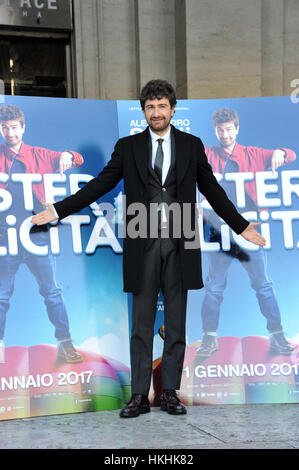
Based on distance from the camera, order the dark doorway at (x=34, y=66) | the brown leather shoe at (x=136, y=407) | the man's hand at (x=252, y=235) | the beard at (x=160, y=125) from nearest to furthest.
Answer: the brown leather shoe at (x=136, y=407) → the beard at (x=160, y=125) → the man's hand at (x=252, y=235) → the dark doorway at (x=34, y=66)

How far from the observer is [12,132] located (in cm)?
341

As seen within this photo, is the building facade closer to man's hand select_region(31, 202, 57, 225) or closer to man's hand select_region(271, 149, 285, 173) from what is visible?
man's hand select_region(271, 149, 285, 173)

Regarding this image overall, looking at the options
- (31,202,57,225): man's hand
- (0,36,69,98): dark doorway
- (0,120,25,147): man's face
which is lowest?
(31,202,57,225): man's hand

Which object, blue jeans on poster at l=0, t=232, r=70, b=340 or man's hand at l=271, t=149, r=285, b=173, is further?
man's hand at l=271, t=149, r=285, b=173

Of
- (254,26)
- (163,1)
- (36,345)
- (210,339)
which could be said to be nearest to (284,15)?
(254,26)

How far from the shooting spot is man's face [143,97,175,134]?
333 cm

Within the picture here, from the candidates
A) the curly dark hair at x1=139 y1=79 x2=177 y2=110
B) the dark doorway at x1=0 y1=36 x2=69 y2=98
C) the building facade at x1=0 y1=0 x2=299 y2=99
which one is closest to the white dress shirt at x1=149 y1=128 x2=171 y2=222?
the curly dark hair at x1=139 y1=79 x2=177 y2=110

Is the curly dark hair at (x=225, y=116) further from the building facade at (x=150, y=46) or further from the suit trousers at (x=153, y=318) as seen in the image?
the building facade at (x=150, y=46)

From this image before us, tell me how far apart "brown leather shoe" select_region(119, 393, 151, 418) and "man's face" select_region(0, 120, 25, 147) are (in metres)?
1.42

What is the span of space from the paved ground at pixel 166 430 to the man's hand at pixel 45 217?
972mm

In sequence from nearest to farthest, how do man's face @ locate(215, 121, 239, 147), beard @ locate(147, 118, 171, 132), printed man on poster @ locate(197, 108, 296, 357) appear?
beard @ locate(147, 118, 171, 132) → printed man on poster @ locate(197, 108, 296, 357) → man's face @ locate(215, 121, 239, 147)

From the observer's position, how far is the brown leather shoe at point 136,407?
324 cm

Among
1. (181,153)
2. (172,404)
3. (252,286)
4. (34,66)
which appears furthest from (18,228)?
(34,66)

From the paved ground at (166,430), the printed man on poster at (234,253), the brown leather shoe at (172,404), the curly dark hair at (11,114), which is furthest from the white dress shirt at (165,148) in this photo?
the paved ground at (166,430)
